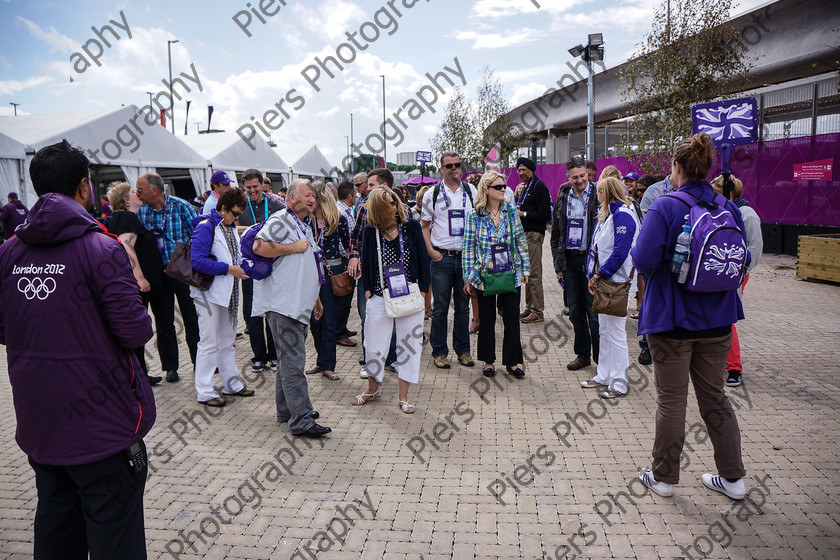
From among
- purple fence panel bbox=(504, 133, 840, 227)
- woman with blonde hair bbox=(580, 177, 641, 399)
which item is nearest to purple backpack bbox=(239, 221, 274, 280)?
woman with blonde hair bbox=(580, 177, 641, 399)

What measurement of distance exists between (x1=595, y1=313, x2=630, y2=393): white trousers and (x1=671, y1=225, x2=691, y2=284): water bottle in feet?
6.95

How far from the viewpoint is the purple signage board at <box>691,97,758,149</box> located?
5746 mm

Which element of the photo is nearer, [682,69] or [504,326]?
[504,326]

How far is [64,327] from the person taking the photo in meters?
2.38

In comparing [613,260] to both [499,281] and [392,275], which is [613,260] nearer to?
[499,281]

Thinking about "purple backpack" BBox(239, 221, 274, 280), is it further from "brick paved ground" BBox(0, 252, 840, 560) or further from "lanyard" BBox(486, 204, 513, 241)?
"lanyard" BBox(486, 204, 513, 241)

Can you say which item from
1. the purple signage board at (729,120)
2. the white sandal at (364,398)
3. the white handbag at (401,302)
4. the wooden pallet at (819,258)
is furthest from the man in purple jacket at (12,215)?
the wooden pallet at (819,258)

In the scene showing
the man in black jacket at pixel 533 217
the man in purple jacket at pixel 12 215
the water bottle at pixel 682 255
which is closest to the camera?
the water bottle at pixel 682 255

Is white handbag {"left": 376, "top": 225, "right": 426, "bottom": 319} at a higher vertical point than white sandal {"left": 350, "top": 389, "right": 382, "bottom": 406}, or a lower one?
higher

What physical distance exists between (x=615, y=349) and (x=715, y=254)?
2463 mm

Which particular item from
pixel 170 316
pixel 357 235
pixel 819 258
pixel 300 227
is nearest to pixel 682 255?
pixel 300 227

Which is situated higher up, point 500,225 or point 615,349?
point 500,225

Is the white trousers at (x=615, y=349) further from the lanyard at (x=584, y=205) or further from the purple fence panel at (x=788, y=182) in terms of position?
the purple fence panel at (x=788, y=182)

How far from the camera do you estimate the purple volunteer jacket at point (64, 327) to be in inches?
93.2
